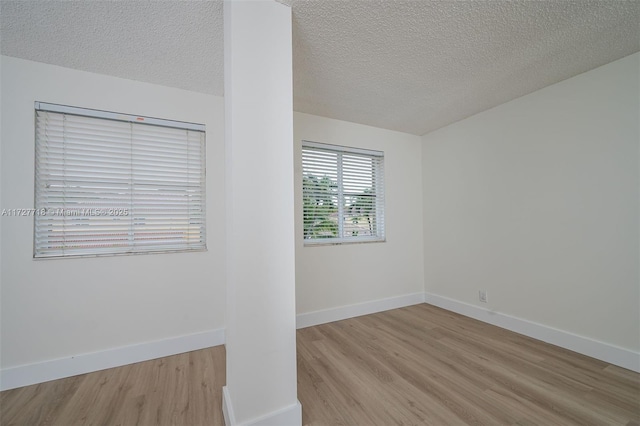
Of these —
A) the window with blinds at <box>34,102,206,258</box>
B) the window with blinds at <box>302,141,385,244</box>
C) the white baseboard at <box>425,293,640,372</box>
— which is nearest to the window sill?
the window with blinds at <box>302,141,385,244</box>

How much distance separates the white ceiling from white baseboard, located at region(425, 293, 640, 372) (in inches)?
94.0

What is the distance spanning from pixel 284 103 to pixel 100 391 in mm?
2414

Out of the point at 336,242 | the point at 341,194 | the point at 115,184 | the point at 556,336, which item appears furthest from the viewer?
the point at 341,194

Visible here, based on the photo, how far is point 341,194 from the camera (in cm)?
327

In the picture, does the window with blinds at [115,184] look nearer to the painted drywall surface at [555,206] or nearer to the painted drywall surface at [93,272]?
the painted drywall surface at [93,272]

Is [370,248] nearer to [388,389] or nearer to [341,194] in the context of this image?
[341,194]

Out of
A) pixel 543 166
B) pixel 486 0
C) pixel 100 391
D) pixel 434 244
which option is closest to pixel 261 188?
pixel 486 0

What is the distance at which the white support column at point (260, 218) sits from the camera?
1285 millimetres

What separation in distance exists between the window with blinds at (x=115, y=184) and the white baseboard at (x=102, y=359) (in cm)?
84

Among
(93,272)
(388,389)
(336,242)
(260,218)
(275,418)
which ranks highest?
(260,218)

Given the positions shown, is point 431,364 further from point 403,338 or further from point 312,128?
point 312,128

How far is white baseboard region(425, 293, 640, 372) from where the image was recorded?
1972mm

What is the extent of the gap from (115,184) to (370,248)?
9.41 ft

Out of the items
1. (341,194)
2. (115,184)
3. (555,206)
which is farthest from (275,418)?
(555,206)
